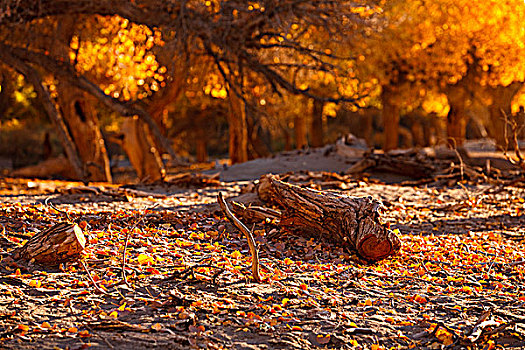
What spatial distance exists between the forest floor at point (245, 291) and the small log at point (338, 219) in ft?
0.45

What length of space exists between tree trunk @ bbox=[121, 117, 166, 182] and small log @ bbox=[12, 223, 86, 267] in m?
7.54

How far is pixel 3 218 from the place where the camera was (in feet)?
18.0

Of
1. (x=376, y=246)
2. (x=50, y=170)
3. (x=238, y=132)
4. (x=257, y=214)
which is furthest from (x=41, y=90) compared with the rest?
(x=50, y=170)

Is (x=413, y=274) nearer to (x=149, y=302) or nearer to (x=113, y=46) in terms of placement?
(x=149, y=302)

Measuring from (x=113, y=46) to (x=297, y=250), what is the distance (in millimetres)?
10509

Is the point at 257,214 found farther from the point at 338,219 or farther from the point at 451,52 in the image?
the point at 451,52

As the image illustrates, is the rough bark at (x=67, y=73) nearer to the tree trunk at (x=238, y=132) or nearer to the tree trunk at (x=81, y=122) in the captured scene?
the tree trunk at (x=81, y=122)

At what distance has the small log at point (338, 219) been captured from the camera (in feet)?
16.9

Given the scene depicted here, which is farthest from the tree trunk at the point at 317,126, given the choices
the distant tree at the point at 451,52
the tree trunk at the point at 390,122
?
the distant tree at the point at 451,52

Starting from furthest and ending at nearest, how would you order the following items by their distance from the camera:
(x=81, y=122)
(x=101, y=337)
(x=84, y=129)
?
(x=84, y=129)
(x=81, y=122)
(x=101, y=337)

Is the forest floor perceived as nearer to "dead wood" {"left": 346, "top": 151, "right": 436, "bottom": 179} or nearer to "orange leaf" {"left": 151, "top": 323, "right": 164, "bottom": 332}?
"orange leaf" {"left": 151, "top": 323, "right": 164, "bottom": 332}

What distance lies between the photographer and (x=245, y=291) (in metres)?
4.06

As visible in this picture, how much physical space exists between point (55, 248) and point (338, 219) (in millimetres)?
2633

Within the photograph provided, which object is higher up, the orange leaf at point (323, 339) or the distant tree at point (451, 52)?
the distant tree at point (451, 52)
